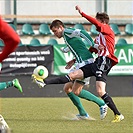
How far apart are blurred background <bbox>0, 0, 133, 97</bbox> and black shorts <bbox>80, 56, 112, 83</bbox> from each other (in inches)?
293

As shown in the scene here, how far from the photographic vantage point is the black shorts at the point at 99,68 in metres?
9.01

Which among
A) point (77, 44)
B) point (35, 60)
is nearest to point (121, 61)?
point (35, 60)

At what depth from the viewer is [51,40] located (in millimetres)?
19719

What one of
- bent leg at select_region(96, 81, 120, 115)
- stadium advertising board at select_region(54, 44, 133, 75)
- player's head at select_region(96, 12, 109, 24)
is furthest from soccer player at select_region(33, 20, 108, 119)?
stadium advertising board at select_region(54, 44, 133, 75)

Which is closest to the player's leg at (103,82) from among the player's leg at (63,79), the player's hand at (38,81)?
the player's leg at (63,79)

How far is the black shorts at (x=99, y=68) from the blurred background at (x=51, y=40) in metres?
7.44

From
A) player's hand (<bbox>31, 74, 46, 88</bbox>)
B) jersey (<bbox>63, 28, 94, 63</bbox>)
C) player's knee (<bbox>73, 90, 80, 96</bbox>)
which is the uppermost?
jersey (<bbox>63, 28, 94, 63</bbox>)

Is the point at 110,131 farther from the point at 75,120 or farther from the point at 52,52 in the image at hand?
the point at 52,52

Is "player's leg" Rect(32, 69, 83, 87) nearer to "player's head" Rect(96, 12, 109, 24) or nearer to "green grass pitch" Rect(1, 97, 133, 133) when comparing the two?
"green grass pitch" Rect(1, 97, 133, 133)

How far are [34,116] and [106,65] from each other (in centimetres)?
167

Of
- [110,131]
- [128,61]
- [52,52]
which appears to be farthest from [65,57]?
[110,131]

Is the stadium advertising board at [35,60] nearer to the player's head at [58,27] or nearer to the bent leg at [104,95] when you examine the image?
the player's head at [58,27]

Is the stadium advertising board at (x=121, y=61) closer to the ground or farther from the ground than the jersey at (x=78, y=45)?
closer to the ground

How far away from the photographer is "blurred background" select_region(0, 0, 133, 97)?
16.7 metres
